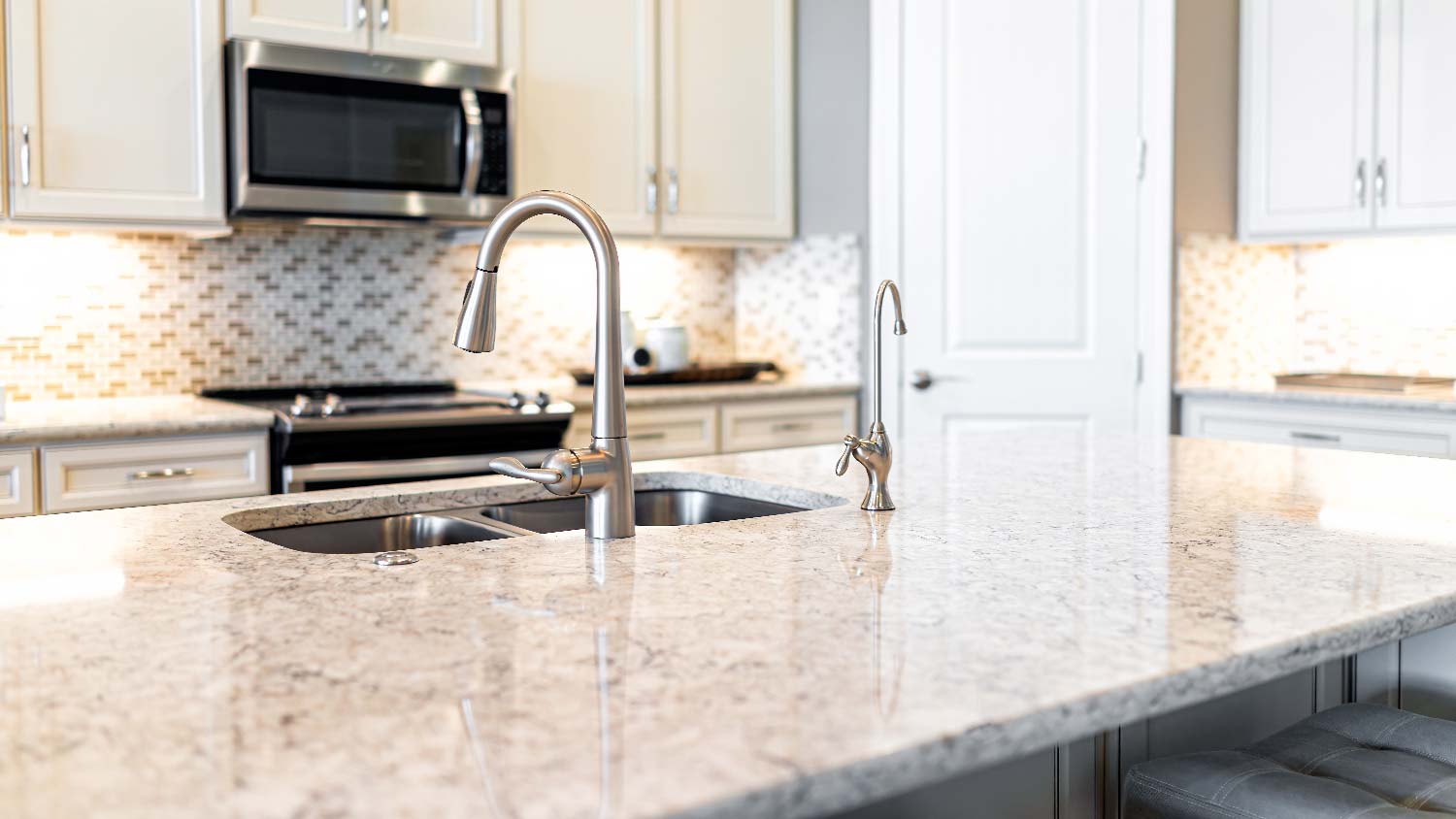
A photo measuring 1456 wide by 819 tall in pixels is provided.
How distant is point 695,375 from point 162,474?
182 centimetres

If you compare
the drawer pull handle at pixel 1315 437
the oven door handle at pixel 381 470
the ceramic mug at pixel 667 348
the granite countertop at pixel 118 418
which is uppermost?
the ceramic mug at pixel 667 348

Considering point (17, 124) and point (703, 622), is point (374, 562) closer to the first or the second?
point (703, 622)

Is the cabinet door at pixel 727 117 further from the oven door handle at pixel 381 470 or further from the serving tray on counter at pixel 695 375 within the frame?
the oven door handle at pixel 381 470

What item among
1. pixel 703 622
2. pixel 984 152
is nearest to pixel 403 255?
pixel 984 152

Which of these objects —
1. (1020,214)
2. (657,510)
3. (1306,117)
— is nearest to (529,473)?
(657,510)

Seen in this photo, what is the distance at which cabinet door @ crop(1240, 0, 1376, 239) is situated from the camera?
3789mm

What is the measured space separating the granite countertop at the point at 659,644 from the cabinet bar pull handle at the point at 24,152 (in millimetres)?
1738

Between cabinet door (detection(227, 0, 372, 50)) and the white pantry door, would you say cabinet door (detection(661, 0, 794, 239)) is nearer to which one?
the white pantry door

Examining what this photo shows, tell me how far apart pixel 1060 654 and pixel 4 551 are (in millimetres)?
1220

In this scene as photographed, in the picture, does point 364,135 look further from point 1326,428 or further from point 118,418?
point 1326,428

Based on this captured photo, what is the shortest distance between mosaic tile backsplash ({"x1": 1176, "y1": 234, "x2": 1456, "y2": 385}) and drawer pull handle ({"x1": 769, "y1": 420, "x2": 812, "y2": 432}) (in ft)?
3.99

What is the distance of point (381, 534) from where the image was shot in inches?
73.5

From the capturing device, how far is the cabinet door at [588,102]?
3859mm

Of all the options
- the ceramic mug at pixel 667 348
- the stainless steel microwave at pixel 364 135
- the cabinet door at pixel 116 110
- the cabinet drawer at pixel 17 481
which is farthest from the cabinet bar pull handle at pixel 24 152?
the ceramic mug at pixel 667 348
